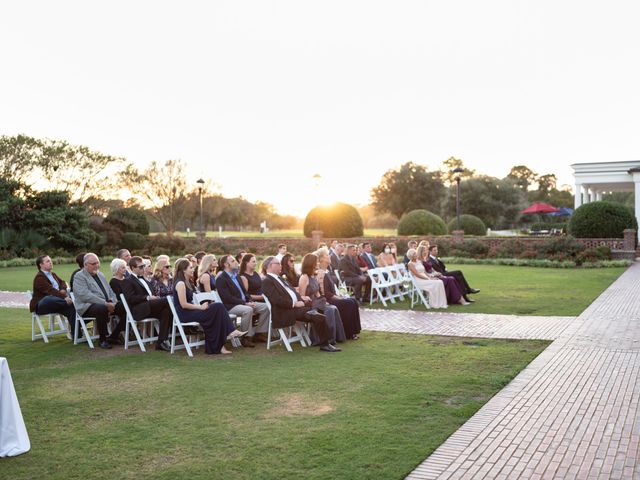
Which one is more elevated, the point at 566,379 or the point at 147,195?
the point at 147,195

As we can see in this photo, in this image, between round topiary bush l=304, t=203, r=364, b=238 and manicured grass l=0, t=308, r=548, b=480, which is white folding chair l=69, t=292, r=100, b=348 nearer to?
manicured grass l=0, t=308, r=548, b=480

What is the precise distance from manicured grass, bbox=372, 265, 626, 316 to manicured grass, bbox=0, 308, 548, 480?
4308 mm

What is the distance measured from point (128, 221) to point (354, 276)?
27862 millimetres

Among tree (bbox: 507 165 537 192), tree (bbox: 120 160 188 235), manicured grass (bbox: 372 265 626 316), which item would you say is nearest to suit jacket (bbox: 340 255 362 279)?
manicured grass (bbox: 372 265 626 316)

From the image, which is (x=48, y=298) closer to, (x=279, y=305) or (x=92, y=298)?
(x=92, y=298)

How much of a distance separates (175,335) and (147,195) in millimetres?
49937

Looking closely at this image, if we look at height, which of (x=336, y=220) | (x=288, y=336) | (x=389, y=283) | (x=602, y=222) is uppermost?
(x=336, y=220)

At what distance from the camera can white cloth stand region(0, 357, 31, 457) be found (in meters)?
5.37

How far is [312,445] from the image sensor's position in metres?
5.51

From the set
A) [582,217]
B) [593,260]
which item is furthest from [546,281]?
[582,217]

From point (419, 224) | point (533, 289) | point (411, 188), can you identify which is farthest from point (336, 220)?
point (411, 188)

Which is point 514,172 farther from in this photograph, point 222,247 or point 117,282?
point 117,282

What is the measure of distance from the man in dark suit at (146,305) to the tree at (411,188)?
62.7 metres

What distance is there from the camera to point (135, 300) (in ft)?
32.5
